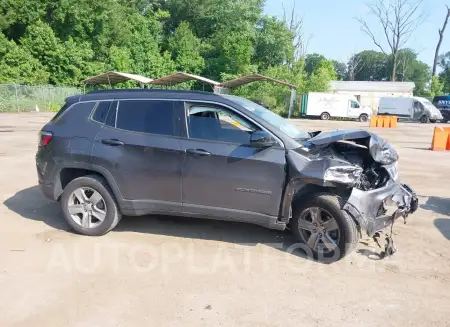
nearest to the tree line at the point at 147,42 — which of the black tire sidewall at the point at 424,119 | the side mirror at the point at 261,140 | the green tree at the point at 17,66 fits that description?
the green tree at the point at 17,66

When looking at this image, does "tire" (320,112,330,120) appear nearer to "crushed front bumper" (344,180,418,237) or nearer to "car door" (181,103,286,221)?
"crushed front bumper" (344,180,418,237)

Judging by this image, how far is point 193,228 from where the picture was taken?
209 inches

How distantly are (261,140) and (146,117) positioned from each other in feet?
4.98

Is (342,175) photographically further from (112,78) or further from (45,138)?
(112,78)

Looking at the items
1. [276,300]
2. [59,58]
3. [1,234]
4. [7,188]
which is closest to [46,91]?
[59,58]

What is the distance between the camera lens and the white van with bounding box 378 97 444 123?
36.3 m

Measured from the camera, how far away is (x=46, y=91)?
33.0 m

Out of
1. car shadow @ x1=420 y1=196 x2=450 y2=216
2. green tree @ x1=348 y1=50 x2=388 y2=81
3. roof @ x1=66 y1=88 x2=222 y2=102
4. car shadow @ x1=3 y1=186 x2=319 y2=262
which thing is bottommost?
car shadow @ x1=3 y1=186 x2=319 y2=262

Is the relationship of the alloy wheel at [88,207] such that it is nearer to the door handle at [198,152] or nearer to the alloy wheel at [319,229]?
the door handle at [198,152]

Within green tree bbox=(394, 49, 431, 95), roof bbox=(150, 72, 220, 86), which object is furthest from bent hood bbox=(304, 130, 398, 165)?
Answer: green tree bbox=(394, 49, 431, 95)

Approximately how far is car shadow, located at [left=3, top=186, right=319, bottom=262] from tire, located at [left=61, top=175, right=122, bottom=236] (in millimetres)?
253

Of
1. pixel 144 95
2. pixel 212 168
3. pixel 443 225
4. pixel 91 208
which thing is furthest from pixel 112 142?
pixel 443 225

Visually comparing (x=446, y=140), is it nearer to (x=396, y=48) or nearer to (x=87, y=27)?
(x=87, y=27)

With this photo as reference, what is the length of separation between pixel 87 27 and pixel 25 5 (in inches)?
222
